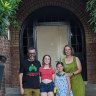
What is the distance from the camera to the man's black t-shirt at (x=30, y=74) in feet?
17.5

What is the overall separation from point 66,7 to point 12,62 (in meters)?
2.80

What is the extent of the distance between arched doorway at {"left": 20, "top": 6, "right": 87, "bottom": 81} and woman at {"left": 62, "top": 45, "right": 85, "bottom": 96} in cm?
370

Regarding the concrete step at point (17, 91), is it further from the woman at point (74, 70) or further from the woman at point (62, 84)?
the woman at point (62, 84)

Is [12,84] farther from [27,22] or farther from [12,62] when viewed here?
[27,22]

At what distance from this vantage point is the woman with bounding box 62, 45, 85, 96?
566 centimetres

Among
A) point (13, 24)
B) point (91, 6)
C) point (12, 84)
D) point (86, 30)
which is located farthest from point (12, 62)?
point (91, 6)

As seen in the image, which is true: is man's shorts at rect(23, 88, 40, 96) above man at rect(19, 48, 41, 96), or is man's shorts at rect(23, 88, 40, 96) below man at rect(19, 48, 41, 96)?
below

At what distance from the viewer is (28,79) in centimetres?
534

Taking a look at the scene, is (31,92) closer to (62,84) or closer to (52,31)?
(62,84)

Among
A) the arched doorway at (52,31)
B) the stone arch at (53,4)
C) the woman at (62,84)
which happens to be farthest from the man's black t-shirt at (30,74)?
the arched doorway at (52,31)

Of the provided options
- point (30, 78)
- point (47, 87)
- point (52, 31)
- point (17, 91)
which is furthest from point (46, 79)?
point (52, 31)

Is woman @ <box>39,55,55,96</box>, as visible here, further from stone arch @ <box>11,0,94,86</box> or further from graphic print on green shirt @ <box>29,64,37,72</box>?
stone arch @ <box>11,0,94,86</box>

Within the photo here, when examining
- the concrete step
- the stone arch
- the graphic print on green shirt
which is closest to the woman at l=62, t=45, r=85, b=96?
the graphic print on green shirt

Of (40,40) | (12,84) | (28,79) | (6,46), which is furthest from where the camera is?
(40,40)
